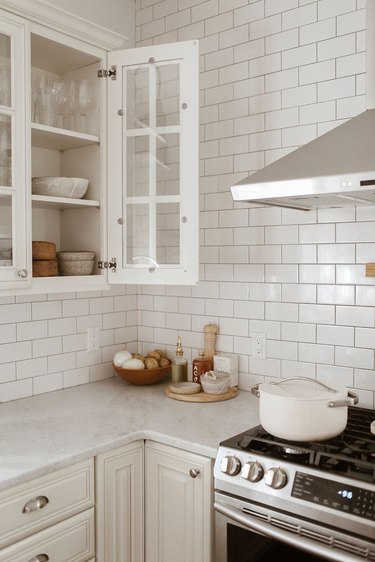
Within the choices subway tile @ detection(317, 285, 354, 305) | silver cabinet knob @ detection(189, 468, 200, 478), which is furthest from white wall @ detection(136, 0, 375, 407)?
silver cabinet knob @ detection(189, 468, 200, 478)

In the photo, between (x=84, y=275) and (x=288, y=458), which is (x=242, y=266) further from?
(x=288, y=458)

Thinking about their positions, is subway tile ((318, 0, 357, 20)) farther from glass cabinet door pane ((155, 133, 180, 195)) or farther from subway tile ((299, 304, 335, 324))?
subway tile ((299, 304, 335, 324))

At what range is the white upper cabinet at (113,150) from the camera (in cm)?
229

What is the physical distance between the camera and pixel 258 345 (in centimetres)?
260

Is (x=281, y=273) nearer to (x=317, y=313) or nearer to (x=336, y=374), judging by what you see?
(x=317, y=313)

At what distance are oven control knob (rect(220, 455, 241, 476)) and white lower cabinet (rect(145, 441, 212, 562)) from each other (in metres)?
0.13

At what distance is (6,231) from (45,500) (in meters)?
0.99

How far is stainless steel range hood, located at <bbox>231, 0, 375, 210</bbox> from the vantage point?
5.39 ft

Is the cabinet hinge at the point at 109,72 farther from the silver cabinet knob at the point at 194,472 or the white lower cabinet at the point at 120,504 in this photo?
the silver cabinet knob at the point at 194,472

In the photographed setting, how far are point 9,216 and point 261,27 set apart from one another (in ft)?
4.86

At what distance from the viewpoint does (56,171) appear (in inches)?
104

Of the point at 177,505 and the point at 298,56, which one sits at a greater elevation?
the point at 298,56

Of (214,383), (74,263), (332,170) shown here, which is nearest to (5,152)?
(74,263)

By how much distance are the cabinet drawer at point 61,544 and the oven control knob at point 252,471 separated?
61 cm
